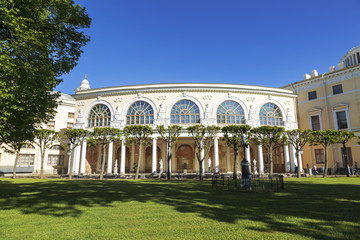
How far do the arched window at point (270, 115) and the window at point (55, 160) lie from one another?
115ft

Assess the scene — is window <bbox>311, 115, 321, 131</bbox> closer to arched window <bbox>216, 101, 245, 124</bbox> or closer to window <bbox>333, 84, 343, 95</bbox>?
window <bbox>333, 84, 343, 95</bbox>

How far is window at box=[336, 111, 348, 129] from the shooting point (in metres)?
31.4

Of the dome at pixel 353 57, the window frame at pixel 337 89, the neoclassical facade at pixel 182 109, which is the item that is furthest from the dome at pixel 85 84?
the dome at pixel 353 57

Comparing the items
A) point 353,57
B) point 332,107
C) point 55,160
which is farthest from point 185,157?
point 353,57

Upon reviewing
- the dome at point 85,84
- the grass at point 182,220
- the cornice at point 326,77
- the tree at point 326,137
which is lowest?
the grass at point 182,220

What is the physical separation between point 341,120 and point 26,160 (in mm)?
50562

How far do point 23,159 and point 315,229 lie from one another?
1702 inches

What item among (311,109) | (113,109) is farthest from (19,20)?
(311,109)

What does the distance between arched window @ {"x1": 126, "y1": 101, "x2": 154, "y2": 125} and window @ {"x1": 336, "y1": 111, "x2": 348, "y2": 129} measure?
90.5 ft

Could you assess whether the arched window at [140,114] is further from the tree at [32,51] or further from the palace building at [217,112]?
the tree at [32,51]

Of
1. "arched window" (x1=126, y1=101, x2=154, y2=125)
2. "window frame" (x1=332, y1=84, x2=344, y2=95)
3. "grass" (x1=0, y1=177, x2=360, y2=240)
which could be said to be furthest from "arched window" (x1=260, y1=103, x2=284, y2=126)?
"grass" (x1=0, y1=177, x2=360, y2=240)

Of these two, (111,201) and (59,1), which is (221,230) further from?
(59,1)

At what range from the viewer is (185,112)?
31969mm

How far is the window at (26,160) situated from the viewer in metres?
36.1
